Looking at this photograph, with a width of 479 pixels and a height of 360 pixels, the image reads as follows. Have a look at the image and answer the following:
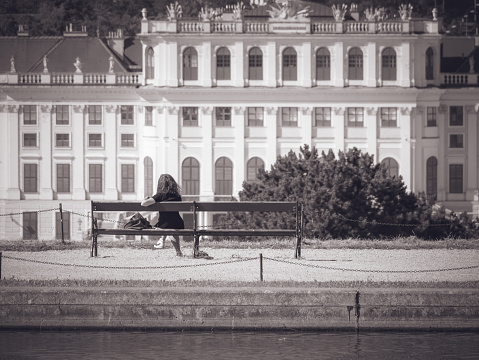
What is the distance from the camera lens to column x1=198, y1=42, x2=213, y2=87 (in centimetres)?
9369

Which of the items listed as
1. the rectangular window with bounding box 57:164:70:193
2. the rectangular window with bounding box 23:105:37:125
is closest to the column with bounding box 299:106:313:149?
the rectangular window with bounding box 57:164:70:193

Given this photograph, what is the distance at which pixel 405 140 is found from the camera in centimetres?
9412

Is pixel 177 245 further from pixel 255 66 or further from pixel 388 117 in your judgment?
pixel 388 117

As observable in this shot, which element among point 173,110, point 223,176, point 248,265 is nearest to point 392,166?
point 223,176

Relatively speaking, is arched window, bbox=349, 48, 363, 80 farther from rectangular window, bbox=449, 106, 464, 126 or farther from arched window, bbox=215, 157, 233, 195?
arched window, bbox=215, 157, 233, 195

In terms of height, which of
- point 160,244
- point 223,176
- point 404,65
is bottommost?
point 160,244

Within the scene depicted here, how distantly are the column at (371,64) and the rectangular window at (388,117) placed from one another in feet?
5.70

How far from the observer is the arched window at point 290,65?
94.0 metres

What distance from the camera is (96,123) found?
97.9 meters

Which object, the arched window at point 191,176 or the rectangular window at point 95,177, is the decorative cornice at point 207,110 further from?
the rectangular window at point 95,177

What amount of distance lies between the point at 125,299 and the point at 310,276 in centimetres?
391

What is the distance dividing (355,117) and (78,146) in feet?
54.6

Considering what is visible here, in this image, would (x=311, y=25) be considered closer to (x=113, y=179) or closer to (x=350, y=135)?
(x=350, y=135)

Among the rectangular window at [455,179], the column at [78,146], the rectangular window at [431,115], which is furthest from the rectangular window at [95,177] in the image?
the rectangular window at [455,179]
